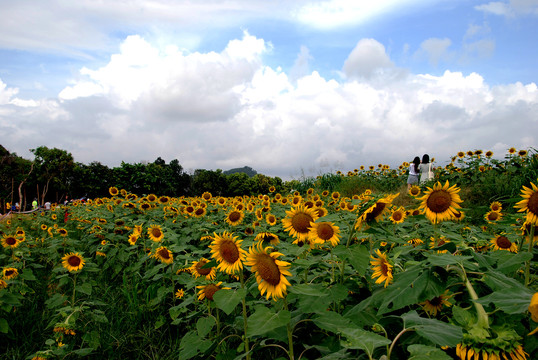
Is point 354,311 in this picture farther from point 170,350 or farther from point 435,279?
point 170,350

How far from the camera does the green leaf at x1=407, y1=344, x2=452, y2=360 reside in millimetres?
903

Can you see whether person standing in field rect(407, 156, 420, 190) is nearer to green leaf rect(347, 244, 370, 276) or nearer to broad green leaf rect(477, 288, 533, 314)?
green leaf rect(347, 244, 370, 276)

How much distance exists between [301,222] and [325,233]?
225mm

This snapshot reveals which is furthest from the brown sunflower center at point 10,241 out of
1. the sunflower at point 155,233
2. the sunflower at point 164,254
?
the sunflower at point 164,254

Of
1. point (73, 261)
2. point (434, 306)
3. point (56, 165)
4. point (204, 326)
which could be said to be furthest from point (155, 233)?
point (56, 165)

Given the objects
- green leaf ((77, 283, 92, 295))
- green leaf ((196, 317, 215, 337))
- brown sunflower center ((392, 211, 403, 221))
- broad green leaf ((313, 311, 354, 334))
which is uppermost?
brown sunflower center ((392, 211, 403, 221))

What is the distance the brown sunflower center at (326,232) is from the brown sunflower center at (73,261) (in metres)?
2.92

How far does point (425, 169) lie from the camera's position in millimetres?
12641

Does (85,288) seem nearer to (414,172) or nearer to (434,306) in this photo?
(434,306)

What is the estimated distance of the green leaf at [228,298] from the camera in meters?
1.56

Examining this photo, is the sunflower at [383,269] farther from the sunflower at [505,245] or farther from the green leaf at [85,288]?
the green leaf at [85,288]

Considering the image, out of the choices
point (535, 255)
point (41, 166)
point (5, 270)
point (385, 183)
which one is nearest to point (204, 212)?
point (5, 270)

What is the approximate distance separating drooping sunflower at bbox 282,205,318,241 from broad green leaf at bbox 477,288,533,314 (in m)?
1.19

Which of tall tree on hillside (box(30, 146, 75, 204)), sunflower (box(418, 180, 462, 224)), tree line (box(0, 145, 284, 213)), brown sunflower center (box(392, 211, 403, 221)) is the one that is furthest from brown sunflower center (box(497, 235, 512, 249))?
tall tree on hillside (box(30, 146, 75, 204))
